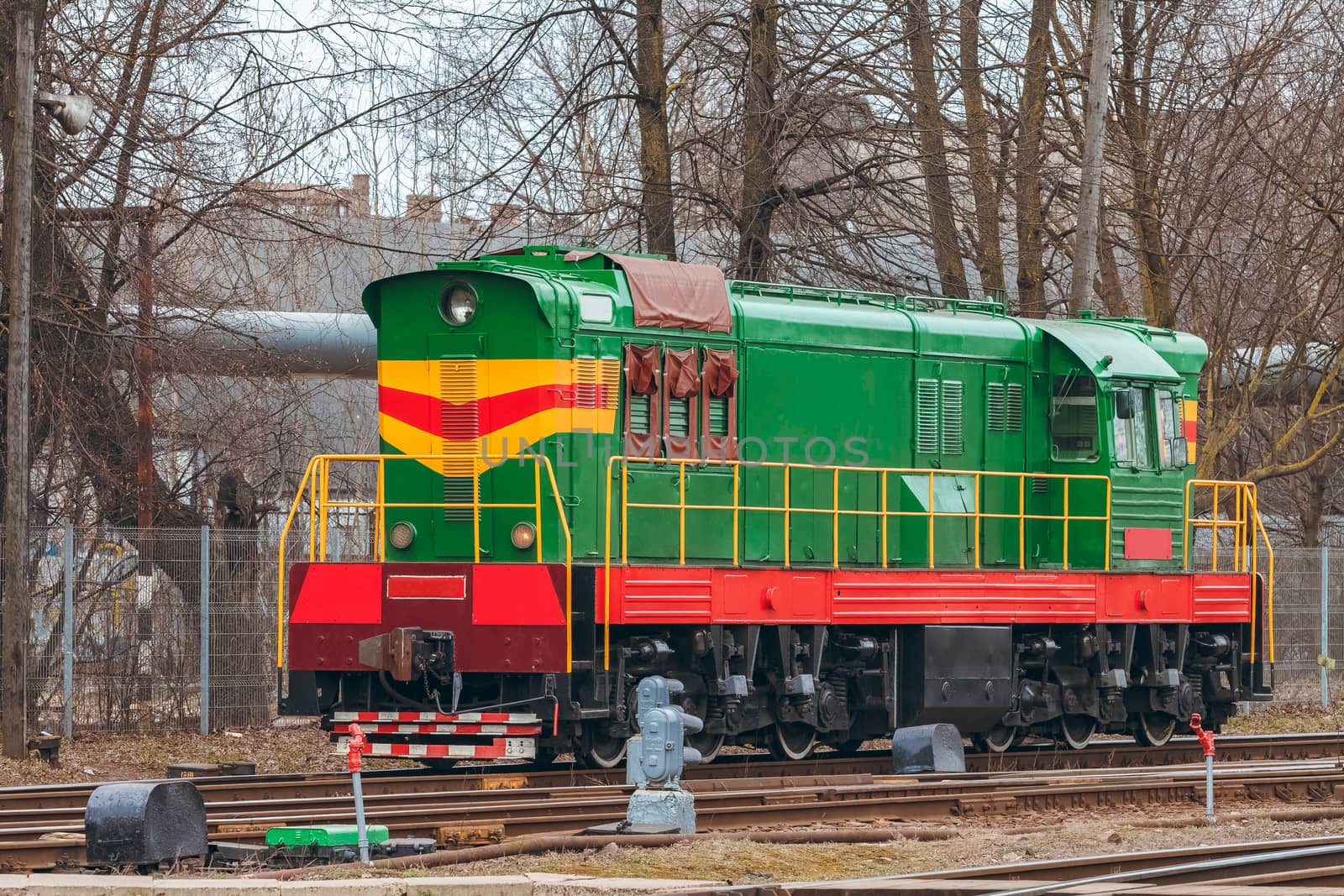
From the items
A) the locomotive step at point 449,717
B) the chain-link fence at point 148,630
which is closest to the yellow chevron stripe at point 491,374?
the locomotive step at point 449,717

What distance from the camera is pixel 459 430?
47.5 ft

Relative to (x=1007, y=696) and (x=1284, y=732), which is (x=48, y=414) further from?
(x=1284, y=732)

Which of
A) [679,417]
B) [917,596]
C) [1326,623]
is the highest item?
[679,417]

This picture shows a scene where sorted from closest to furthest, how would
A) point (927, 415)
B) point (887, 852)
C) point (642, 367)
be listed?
point (887, 852), point (642, 367), point (927, 415)

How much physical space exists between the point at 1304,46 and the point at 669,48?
8544 mm

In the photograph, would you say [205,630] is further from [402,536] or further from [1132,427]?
[1132,427]

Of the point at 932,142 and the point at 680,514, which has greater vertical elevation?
the point at 932,142

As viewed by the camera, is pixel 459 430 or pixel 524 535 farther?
pixel 459 430

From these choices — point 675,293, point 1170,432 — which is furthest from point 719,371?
point 1170,432

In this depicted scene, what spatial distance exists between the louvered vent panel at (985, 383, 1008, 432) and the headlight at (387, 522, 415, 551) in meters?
5.53

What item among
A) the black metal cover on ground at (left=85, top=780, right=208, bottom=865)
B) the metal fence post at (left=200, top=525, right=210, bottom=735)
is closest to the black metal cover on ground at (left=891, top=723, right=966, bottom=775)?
the black metal cover on ground at (left=85, top=780, right=208, bottom=865)

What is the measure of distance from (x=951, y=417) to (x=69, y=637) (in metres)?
8.27

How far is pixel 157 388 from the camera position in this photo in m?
18.7

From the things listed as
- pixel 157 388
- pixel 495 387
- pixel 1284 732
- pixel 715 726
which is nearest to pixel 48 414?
pixel 157 388
